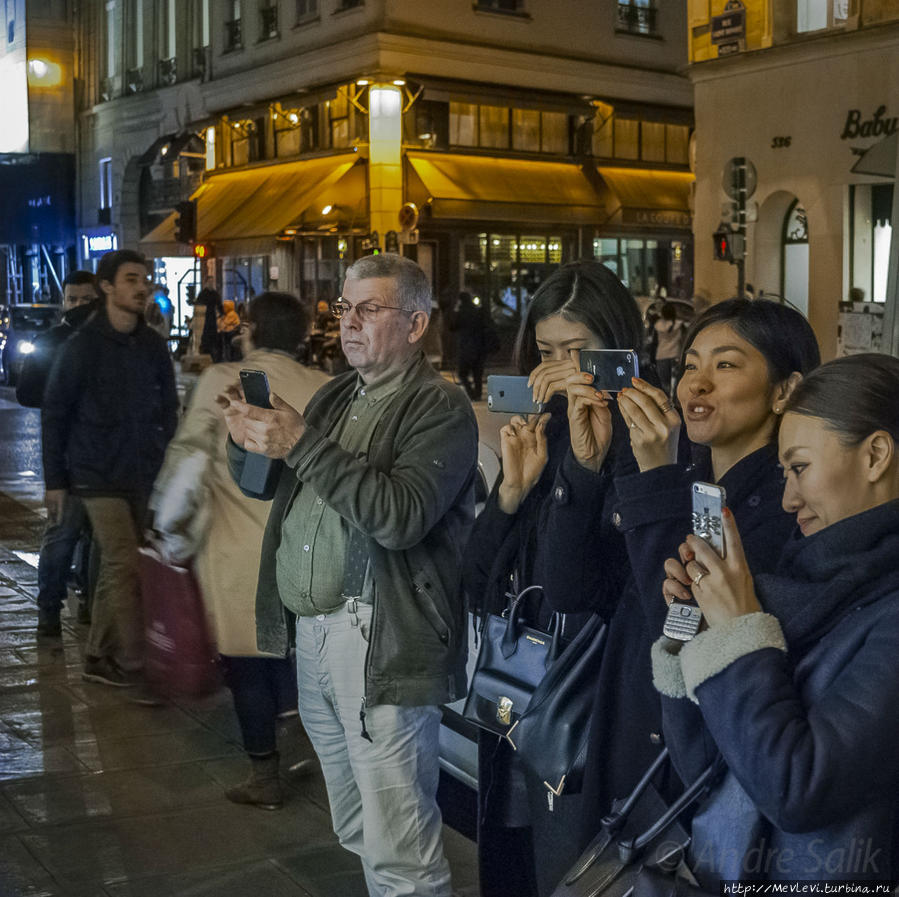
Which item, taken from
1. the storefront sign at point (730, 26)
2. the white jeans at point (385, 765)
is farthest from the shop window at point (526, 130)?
the white jeans at point (385, 765)

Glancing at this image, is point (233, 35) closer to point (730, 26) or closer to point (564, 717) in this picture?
point (730, 26)

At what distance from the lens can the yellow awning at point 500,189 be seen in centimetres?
2988

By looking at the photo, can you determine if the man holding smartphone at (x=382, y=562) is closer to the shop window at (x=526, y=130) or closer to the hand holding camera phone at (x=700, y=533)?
the hand holding camera phone at (x=700, y=533)

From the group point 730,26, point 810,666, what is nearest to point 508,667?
point 810,666

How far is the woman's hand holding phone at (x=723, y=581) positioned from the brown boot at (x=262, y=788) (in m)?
→ 3.25

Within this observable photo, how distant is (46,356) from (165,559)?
346cm

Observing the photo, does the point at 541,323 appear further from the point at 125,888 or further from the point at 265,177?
the point at 265,177

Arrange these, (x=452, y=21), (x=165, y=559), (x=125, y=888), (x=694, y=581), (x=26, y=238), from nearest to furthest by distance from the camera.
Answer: (x=694, y=581) < (x=125, y=888) < (x=165, y=559) < (x=452, y=21) < (x=26, y=238)

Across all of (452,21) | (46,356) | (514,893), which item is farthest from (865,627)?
(452,21)

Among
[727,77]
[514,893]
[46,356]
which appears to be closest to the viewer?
[514,893]

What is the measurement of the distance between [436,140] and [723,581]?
2958cm

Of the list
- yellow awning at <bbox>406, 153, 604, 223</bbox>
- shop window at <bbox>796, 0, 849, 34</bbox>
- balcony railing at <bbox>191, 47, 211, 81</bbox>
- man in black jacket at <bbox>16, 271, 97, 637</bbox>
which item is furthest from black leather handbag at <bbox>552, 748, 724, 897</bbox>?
balcony railing at <bbox>191, 47, 211, 81</bbox>

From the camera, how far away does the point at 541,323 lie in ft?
11.8

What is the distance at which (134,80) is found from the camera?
40469mm
